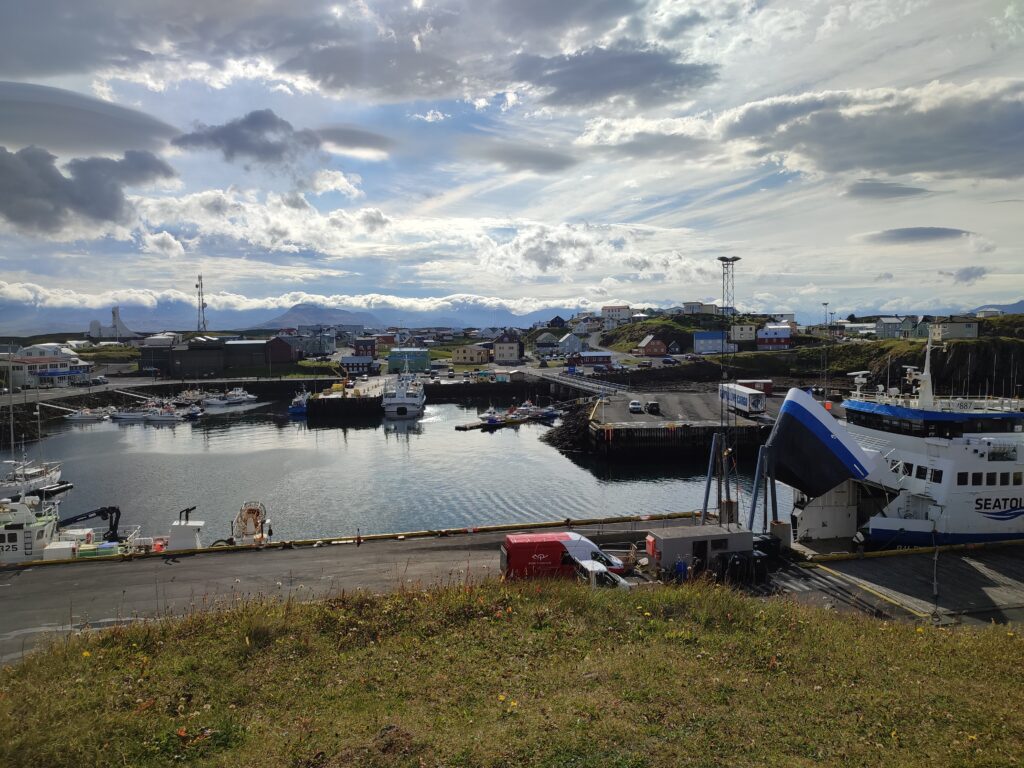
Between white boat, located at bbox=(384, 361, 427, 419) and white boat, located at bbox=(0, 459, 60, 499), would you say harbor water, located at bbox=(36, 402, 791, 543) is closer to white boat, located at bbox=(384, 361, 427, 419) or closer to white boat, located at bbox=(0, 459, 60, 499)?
white boat, located at bbox=(0, 459, 60, 499)

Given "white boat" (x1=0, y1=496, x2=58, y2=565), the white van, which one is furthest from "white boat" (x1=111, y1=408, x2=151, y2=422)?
the white van

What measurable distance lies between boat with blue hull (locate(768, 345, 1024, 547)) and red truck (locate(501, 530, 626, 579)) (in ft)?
24.2

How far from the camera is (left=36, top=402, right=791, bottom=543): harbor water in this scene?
31922 mm

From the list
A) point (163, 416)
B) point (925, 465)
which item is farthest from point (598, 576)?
point (163, 416)

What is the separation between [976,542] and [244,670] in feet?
65.7

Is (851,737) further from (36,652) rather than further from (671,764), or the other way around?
(36,652)

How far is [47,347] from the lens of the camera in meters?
104

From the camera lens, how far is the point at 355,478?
1615 inches

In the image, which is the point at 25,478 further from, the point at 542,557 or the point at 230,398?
the point at 230,398

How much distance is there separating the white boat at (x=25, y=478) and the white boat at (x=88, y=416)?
24996mm

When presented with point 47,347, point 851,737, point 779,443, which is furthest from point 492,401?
point 47,347

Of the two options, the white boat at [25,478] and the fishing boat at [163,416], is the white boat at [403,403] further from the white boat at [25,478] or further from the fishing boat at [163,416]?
the white boat at [25,478]

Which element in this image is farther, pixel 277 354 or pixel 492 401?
pixel 277 354

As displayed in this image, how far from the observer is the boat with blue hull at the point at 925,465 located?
18.1 m
